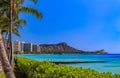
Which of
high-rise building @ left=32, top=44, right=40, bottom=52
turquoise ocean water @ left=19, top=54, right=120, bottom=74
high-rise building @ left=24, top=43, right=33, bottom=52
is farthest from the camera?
high-rise building @ left=32, top=44, right=40, bottom=52

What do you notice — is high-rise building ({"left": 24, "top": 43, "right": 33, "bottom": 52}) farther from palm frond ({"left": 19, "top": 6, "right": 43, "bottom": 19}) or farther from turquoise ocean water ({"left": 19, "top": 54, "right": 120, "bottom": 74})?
palm frond ({"left": 19, "top": 6, "right": 43, "bottom": 19})

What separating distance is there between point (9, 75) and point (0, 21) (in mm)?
25589

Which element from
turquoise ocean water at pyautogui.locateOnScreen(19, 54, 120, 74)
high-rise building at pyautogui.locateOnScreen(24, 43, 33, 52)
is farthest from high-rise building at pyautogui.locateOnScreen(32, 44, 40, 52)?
turquoise ocean water at pyautogui.locateOnScreen(19, 54, 120, 74)

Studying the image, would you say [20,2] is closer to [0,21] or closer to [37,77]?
[0,21]

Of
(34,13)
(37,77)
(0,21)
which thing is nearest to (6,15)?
(0,21)

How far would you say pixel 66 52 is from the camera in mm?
191500

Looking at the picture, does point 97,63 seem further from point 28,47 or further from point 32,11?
point 28,47

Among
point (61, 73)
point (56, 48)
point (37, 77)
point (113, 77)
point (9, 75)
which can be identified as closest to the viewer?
point (9, 75)

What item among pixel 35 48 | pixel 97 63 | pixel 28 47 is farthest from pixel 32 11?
pixel 35 48

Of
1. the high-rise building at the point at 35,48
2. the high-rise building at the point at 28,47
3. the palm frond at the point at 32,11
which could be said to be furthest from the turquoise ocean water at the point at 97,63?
the high-rise building at the point at 35,48

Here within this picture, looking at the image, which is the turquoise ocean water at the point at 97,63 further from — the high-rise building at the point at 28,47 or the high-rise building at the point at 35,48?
the high-rise building at the point at 35,48

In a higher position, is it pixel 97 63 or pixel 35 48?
pixel 35 48

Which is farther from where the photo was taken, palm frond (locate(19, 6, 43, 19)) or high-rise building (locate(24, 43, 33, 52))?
high-rise building (locate(24, 43, 33, 52))

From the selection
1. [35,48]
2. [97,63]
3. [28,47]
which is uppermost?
[28,47]
